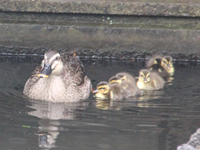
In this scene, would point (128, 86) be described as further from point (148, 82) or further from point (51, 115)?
point (51, 115)

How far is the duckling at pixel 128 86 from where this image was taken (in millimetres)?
6023

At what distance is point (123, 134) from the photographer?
4.26 m

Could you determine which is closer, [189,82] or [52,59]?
[52,59]

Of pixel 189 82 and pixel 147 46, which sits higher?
pixel 147 46

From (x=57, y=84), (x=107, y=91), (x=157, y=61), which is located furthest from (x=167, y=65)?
(x=57, y=84)

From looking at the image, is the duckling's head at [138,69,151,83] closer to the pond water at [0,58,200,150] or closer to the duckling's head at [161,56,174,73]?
the pond water at [0,58,200,150]

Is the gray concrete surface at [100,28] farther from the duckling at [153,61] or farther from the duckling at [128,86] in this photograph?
the duckling at [128,86]

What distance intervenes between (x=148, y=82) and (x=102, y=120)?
1.94m

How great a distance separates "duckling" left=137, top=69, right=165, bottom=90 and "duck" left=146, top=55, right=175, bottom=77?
70cm

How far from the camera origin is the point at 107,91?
19.3 feet

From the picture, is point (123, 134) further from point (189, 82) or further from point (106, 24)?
point (106, 24)

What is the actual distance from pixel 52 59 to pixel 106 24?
305 centimetres

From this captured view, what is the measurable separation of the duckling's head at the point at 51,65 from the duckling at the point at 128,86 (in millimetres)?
1029

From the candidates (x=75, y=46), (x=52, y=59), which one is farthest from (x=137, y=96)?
(x=75, y=46)
